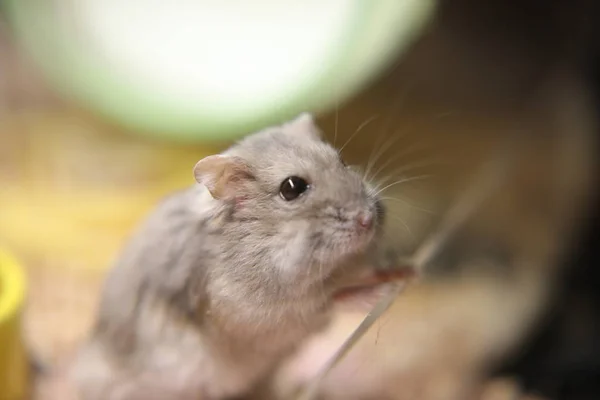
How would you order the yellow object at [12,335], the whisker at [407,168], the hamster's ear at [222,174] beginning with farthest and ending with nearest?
the yellow object at [12,335] < the whisker at [407,168] < the hamster's ear at [222,174]

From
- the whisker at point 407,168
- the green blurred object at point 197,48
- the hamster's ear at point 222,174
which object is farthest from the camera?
the green blurred object at point 197,48

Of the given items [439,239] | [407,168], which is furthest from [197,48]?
[407,168]

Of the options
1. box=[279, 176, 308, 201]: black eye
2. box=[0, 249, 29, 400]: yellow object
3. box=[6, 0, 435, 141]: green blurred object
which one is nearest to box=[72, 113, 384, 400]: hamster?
box=[279, 176, 308, 201]: black eye

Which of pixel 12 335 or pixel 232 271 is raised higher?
pixel 12 335

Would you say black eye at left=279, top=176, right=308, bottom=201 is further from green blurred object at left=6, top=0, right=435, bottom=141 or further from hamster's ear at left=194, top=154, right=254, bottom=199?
green blurred object at left=6, top=0, right=435, bottom=141

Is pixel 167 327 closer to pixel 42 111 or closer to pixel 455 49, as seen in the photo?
pixel 42 111

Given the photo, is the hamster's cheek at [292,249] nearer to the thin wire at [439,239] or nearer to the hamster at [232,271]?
the hamster at [232,271]

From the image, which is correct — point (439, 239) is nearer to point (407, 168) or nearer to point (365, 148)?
point (407, 168)

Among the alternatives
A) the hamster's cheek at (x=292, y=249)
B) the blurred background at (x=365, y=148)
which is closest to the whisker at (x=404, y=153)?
the blurred background at (x=365, y=148)

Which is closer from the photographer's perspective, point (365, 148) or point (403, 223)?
point (365, 148)
